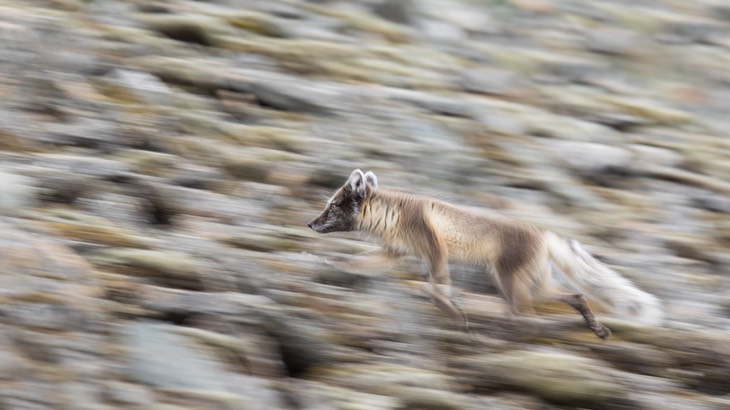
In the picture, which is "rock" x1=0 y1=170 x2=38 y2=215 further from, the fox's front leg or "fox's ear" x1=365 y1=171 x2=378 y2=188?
the fox's front leg

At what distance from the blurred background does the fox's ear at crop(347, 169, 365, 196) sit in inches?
17.0

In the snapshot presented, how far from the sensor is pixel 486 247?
623cm

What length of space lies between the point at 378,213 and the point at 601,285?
130cm

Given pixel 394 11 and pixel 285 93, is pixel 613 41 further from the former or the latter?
pixel 285 93

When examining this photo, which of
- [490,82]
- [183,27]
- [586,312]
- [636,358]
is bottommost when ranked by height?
[636,358]

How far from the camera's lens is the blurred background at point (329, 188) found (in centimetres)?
535

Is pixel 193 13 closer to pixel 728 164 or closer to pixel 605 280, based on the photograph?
pixel 728 164

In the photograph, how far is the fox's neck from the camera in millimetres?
6645

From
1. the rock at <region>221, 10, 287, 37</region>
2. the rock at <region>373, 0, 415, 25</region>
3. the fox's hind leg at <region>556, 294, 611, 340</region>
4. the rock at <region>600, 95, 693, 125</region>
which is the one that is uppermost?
the rock at <region>373, 0, 415, 25</region>

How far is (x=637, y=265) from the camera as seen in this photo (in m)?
7.96

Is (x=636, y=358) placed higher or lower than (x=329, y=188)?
lower

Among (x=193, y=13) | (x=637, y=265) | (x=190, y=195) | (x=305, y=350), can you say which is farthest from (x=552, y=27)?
(x=305, y=350)

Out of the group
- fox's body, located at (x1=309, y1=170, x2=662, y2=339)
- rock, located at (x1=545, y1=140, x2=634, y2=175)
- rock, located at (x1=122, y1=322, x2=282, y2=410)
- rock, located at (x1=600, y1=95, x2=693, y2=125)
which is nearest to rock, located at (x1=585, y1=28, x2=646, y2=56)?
rock, located at (x1=600, y1=95, x2=693, y2=125)

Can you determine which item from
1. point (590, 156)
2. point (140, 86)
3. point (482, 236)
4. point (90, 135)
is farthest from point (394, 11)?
point (482, 236)
